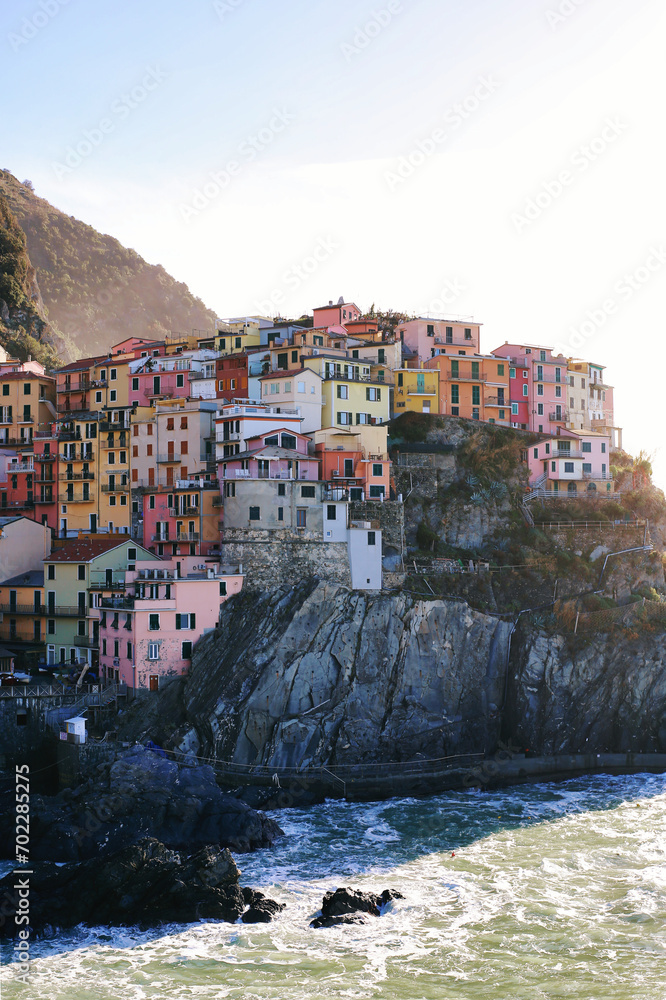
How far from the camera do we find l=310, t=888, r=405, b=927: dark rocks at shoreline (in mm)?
41438

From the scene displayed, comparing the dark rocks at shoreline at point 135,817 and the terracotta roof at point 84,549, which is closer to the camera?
the dark rocks at shoreline at point 135,817

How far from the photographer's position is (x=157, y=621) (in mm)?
62188

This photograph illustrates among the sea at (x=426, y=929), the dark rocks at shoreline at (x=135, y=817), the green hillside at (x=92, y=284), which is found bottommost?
the sea at (x=426, y=929)

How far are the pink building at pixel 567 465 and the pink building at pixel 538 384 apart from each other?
5244mm

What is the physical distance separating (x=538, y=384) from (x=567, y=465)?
10.1 metres

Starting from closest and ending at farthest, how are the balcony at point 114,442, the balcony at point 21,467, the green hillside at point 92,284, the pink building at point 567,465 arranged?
the balcony at point 114,442 → the pink building at point 567,465 → the balcony at point 21,467 → the green hillside at point 92,284

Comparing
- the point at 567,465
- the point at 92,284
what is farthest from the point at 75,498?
the point at 92,284

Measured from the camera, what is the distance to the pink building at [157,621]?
6166 centimetres

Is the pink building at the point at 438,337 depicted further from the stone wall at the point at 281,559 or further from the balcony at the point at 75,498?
the balcony at the point at 75,498

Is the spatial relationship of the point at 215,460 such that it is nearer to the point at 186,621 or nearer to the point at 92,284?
the point at 186,621

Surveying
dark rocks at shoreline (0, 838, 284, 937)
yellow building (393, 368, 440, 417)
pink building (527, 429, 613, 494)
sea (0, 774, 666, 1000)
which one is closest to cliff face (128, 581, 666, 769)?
sea (0, 774, 666, 1000)

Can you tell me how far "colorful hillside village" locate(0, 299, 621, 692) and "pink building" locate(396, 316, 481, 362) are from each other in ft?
0.59

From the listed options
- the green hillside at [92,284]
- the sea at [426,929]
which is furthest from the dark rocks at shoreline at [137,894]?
the green hillside at [92,284]

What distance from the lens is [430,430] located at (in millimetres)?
77938
